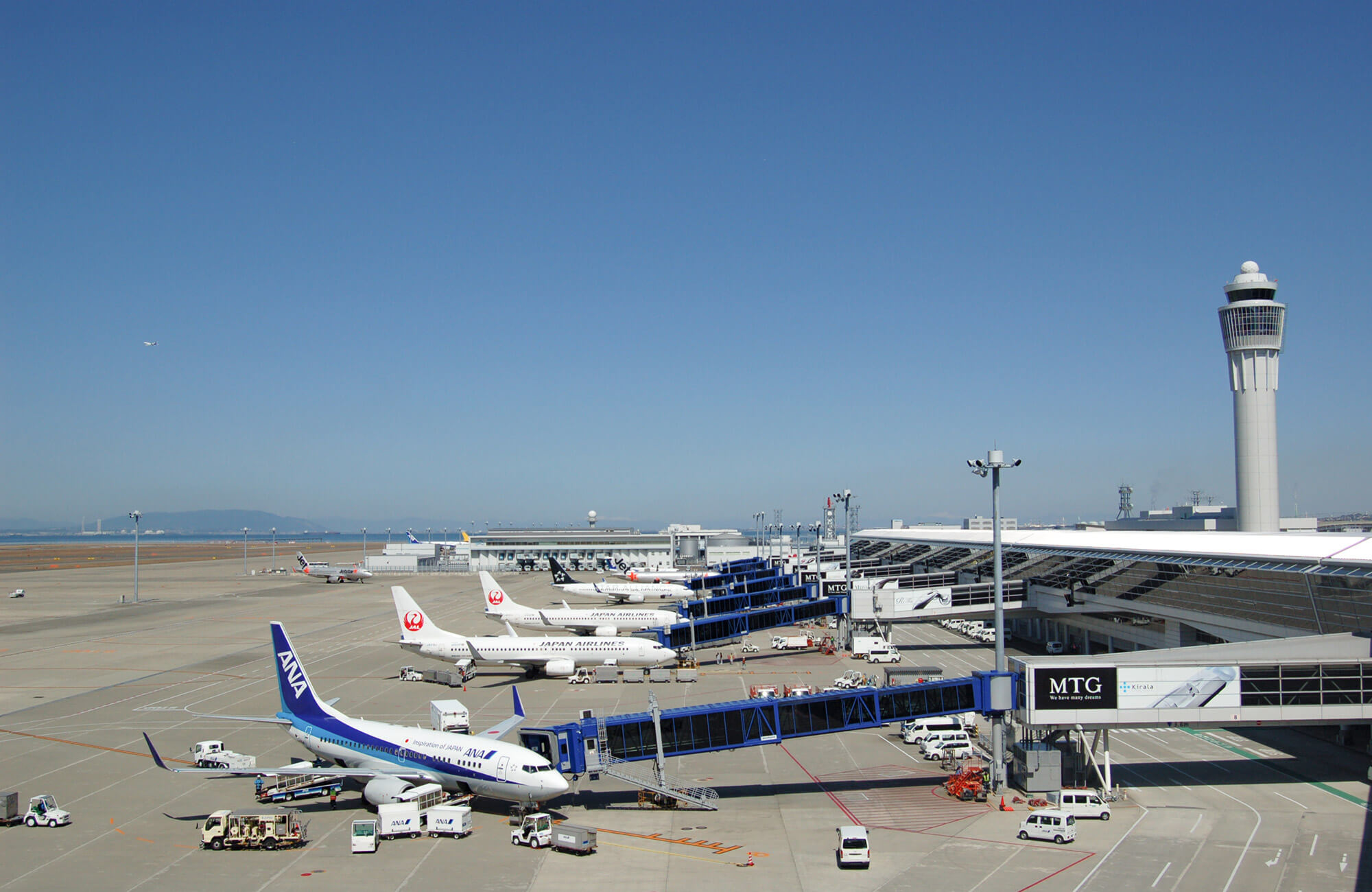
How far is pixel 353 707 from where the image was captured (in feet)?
182

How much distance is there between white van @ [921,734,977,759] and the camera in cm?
4078

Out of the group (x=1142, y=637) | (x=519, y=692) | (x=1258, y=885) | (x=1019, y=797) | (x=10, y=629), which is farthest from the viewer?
(x=10, y=629)

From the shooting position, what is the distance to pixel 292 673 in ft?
126

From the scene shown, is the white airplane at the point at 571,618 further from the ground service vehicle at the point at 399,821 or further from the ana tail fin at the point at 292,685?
the ground service vehicle at the point at 399,821

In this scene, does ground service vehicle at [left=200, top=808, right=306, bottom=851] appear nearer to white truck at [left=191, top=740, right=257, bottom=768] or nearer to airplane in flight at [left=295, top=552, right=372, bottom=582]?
white truck at [left=191, top=740, right=257, bottom=768]

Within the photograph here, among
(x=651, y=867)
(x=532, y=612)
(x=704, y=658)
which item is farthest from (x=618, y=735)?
(x=532, y=612)

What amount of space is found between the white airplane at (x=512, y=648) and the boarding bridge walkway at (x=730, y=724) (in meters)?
29.2

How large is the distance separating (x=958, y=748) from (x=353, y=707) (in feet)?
120

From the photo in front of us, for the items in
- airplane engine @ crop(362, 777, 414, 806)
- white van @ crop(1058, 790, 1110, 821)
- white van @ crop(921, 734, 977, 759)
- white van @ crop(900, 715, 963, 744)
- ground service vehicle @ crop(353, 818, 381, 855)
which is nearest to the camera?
ground service vehicle @ crop(353, 818, 381, 855)

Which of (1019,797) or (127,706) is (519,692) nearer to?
(127,706)

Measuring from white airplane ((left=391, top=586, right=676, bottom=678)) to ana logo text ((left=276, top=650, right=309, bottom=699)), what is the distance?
26.3 meters

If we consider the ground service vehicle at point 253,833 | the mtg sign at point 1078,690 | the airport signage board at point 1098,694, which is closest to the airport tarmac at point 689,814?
the ground service vehicle at point 253,833

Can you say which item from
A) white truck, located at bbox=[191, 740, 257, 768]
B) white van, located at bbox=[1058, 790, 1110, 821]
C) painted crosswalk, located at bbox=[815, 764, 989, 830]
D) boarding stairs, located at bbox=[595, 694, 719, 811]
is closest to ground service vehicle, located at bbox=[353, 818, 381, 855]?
boarding stairs, located at bbox=[595, 694, 719, 811]

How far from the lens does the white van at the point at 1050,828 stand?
29547 mm
